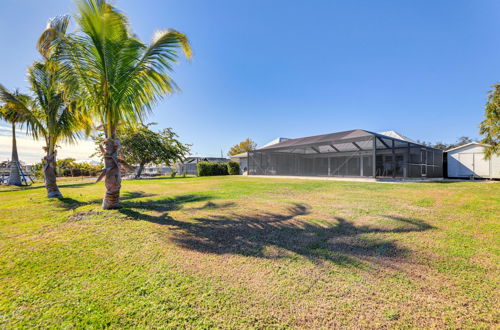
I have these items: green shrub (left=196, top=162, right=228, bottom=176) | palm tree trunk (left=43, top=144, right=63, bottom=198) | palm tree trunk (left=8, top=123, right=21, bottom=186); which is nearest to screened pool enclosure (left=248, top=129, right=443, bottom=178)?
green shrub (left=196, top=162, right=228, bottom=176)

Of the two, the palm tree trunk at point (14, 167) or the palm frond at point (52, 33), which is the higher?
the palm frond at point (52, 33)

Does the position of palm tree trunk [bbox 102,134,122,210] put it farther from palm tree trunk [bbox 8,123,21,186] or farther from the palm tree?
palm tree trunk [bbox 8,123,21,186]

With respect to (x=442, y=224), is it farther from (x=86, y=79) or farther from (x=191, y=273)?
(x=86, y=79)

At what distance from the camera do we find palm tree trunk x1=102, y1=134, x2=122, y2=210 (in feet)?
17.0

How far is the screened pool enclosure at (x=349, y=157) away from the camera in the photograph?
16625 millimetres

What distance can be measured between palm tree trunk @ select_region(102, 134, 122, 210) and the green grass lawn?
3.11 feet

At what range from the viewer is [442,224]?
13.3 ft

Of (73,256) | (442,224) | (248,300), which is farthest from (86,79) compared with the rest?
(442,224)

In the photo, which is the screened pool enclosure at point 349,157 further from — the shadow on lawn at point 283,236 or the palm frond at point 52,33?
the palm frond at point 52,33

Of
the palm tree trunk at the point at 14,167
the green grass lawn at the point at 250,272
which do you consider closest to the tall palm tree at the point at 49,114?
the green grass lawn at the point at 250,272

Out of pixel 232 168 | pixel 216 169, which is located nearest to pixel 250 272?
pixel 216 169

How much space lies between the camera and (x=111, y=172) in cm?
519

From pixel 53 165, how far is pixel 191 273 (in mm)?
9173

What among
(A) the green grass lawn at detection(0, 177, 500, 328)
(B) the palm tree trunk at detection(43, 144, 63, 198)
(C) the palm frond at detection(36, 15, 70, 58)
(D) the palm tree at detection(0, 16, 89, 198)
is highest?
(C) the palm frond at detection(36, 15, 70, 58)
